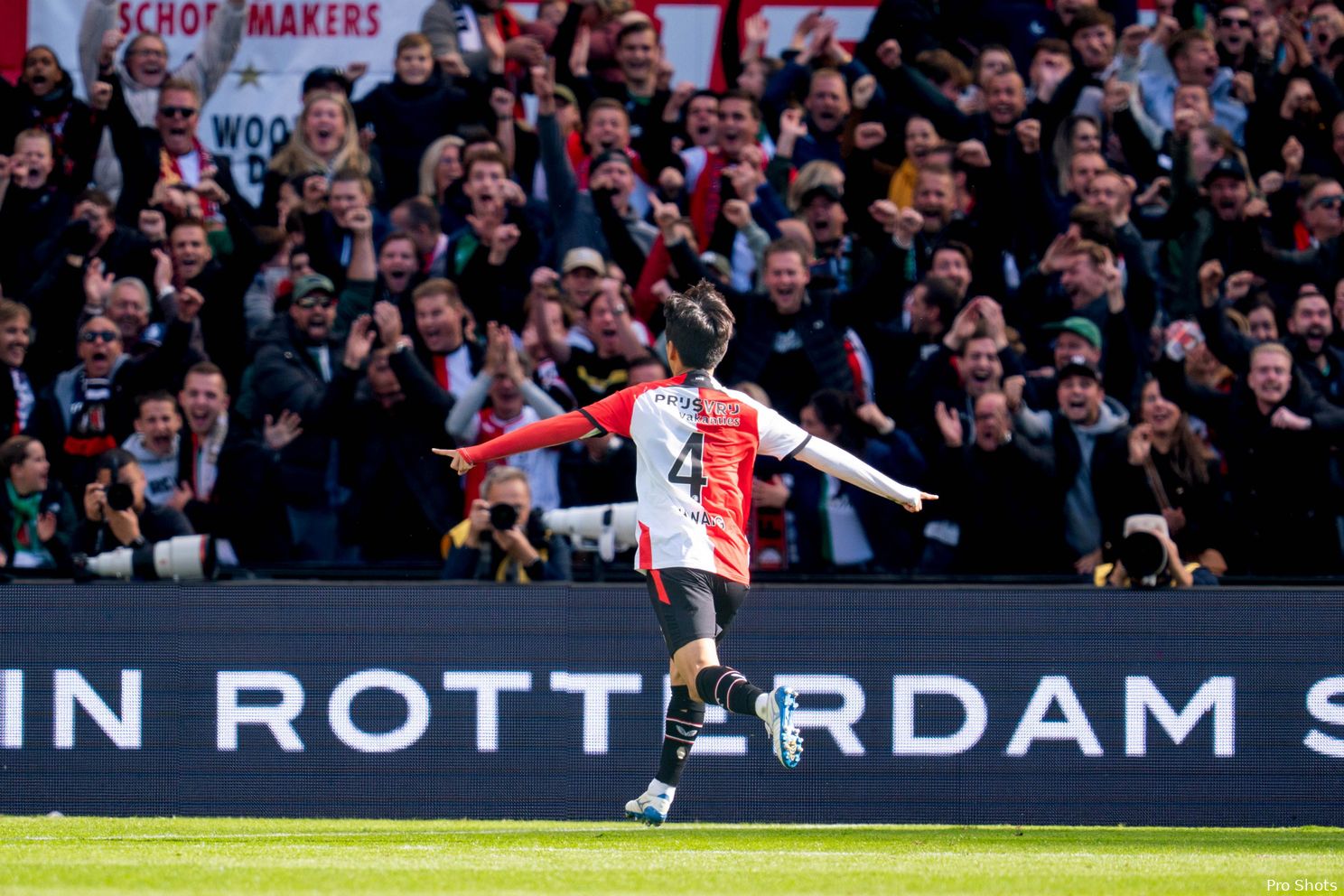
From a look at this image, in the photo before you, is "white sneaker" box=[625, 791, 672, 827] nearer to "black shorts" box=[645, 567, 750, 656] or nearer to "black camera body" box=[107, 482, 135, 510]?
"black shorts" box=[645, 567, 750, 656]

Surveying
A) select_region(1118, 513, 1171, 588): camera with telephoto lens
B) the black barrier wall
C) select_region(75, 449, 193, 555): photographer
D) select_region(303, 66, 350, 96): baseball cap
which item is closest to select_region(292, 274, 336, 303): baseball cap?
select_region(75, 449, 193, 555): photographer

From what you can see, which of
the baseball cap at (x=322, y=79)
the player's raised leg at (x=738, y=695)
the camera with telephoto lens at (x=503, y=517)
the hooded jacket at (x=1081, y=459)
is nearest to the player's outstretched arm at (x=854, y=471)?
the player's raised leg at (x=738, y=695)

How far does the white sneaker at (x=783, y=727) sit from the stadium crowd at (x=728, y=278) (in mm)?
2969

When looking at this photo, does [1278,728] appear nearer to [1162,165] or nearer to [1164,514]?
[1164,514]

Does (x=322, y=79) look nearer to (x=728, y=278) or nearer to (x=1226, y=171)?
(x=728, y=278)

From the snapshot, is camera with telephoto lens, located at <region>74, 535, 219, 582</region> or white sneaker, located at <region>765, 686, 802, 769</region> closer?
white sneaker, located at <region>765, 686, 802, 769</region>

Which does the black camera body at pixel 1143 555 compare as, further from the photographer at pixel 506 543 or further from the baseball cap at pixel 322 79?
the baseball cap at pixel 322 79

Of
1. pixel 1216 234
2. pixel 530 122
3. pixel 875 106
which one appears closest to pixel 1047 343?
pixel 1216 234

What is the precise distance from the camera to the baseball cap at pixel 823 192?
12227mm

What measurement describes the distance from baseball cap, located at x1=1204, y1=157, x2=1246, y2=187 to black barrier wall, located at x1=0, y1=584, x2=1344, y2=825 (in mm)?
3762

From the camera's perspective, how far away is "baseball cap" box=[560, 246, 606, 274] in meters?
11.9

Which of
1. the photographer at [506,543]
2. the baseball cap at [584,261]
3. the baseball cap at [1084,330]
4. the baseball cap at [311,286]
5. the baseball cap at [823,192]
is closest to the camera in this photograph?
the photographer at [506,543]

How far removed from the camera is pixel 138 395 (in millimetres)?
11375

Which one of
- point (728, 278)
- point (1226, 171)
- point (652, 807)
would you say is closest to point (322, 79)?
point (728, 278)
